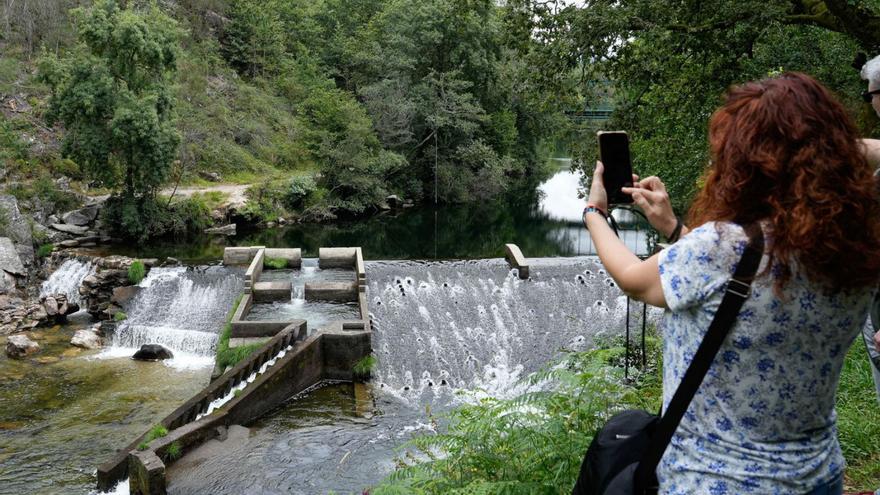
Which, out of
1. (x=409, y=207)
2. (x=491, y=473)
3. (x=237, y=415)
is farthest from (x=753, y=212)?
(x=409, y=207)

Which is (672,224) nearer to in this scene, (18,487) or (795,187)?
(795,187)

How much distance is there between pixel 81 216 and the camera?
2000cm

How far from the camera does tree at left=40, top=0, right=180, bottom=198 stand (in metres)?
18.1

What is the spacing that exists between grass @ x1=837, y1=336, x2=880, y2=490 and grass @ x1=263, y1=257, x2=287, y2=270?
40.9 ft

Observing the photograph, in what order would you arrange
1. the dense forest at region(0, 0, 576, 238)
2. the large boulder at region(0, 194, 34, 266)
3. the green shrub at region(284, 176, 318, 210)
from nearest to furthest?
the large boulder at region(0, 194, 34, 266) < the dense forest at region(0, 0, 576, 238) < the green shrub at region(284, 176, 318, 210)

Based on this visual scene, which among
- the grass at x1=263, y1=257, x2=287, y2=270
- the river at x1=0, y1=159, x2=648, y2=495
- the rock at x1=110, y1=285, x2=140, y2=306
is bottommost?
the river at x1=0, y1=159, x2=648, y2=495

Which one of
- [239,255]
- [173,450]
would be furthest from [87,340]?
[173,450]

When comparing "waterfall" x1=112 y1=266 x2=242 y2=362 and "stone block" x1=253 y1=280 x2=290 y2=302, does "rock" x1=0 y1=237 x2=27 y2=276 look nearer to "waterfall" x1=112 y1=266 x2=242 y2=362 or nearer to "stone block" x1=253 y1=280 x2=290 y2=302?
Result: "waterfall" x1=112 y1=266 x2=242 y2=362

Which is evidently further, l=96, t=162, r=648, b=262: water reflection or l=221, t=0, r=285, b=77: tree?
l=221, t=0, r=285, b=77: tree

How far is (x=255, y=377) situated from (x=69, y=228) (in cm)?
1175

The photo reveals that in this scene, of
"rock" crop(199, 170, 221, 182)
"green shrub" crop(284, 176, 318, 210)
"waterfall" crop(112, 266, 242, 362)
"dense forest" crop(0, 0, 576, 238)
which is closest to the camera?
"waterfall" crop(112, 266, 242, 362)

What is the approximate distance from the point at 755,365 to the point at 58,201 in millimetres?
21582

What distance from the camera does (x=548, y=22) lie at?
901 centimetres

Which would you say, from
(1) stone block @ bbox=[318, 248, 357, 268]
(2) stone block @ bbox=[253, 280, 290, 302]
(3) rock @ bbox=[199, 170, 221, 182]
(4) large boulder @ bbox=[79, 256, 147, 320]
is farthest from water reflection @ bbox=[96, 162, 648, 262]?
(2) stone block @ bbox=[253, 280, 290, 302]
